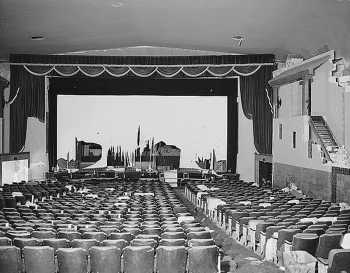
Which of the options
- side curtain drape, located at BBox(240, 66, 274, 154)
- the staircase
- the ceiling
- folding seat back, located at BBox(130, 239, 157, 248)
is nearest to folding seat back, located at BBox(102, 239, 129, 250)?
folding seat back, located at BBox(130, 239, 157, 248)

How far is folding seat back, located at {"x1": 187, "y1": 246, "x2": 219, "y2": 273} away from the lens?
784 centimetres

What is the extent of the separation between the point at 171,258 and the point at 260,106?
65.4 feet

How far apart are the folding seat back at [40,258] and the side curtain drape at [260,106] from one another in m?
20.2

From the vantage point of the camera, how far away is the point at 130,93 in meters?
29.3

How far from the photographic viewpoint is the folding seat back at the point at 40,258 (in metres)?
7.68

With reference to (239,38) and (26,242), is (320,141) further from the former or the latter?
(26,242)

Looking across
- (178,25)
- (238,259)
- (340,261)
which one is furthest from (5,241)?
(178,25)

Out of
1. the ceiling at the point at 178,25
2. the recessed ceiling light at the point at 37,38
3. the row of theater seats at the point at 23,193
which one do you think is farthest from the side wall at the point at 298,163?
the recessed ceiling light at the point at 37,38

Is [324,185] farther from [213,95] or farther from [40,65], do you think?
[40,65]

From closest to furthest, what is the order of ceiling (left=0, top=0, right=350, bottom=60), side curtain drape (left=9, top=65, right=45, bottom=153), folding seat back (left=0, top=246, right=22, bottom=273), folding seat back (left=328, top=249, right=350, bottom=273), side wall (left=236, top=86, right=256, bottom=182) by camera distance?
folding seat back (left=328, top=249, right=350, bottom=273)
folding seat back (left=0, top=246, right=22, bottom=273)
ceiling (left=0, top=0, right=350, bottom=60)
side curtain drape (left=9, top=65, right=45, bottom=153)
side wall (left=236, top=86, right=256, bottom=182)

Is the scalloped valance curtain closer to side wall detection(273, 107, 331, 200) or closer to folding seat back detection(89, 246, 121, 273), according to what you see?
side wall detection(273, 107, 331, 200)

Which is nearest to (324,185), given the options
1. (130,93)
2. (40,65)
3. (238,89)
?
(238,89)

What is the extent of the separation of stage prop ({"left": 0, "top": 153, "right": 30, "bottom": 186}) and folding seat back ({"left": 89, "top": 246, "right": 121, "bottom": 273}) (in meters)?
16.7

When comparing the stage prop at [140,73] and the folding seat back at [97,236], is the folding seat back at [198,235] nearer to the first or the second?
the folding seat back at [97,236]
